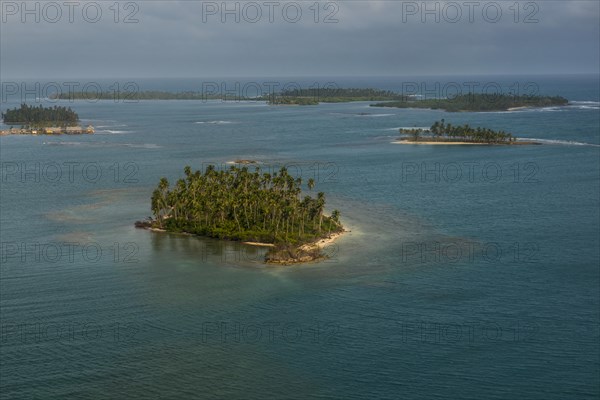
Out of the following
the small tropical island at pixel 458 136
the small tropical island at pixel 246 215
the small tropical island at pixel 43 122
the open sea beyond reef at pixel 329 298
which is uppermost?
the small tropical island at pixel 43 122

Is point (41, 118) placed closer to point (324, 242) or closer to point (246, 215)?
point (246, 215)

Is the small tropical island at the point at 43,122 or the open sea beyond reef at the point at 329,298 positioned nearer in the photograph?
the open sea beyond reef at the point at 329,298

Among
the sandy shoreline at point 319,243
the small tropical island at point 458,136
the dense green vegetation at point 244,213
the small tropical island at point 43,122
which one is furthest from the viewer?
the small tropical island at point 43,122

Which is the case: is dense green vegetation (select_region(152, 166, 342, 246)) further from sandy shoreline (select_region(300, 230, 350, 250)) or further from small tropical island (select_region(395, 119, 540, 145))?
small tropical island (select_region(395, 119, 540, 145))

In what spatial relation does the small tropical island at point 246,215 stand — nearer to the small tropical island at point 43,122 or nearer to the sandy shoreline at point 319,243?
the sandy shoreline at point 319,243

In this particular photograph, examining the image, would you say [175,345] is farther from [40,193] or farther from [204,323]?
[40,193]

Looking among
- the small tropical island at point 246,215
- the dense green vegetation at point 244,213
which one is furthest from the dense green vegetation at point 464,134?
the dense green vegetation at point 244,213

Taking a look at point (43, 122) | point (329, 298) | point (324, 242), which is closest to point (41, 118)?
point (43, 122)

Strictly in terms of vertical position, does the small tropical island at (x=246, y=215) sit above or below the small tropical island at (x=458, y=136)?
below

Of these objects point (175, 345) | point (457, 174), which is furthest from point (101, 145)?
point (175, 345)

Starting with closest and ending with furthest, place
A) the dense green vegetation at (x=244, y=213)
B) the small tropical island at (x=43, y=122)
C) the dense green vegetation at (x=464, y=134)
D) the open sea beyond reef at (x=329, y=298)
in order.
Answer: the open sea beyond reef at (x=329, y=298) < the dense green vegetation at (x=244, y=213) < the dense green vegetation at (x=464, y=134) < the small tropical island at (x=43, y=122)
